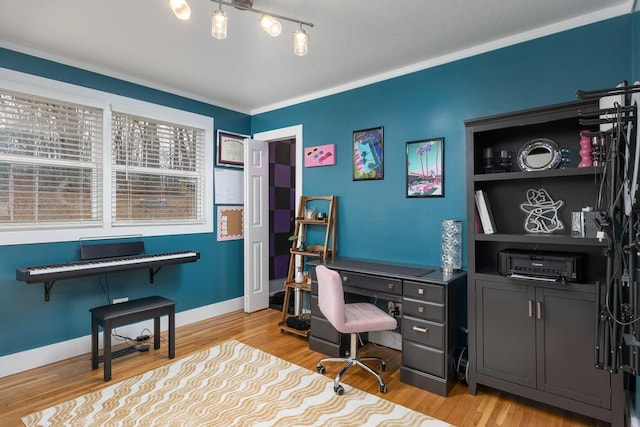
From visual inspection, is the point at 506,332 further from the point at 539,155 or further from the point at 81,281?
the point at 81,281

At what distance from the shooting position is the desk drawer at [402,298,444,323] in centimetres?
239

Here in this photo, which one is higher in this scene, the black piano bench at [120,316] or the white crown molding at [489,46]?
the white crown molding at [489,46]

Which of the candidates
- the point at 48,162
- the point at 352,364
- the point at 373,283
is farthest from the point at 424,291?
the point at 48,162

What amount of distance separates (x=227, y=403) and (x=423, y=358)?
1.43 metres

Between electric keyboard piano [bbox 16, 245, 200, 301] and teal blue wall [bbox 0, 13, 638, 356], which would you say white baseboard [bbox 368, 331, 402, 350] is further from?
electric keyboard piano [bbox 16, 245, 200, 301]

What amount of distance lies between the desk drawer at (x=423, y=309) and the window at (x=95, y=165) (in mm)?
2560

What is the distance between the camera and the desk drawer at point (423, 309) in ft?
7.86

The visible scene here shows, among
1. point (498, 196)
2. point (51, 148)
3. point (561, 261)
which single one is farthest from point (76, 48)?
point (561, 261)

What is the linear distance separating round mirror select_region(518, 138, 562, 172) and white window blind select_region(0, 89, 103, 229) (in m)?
3.65

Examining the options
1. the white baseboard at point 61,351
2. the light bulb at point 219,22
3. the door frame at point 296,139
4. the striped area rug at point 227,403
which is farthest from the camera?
the door frame at point 296,139

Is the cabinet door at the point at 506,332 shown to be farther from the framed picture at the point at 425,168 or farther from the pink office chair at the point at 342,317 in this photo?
the framed picture at the point at 425,168

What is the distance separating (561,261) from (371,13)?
6.62 ft

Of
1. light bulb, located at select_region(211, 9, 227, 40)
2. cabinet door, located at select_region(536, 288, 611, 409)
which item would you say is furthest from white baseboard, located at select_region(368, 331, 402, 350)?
light bulb, located at select_region(211, 9, 227, 40)

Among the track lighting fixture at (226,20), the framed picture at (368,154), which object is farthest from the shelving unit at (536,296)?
the track lighting fixture at (226,20)
